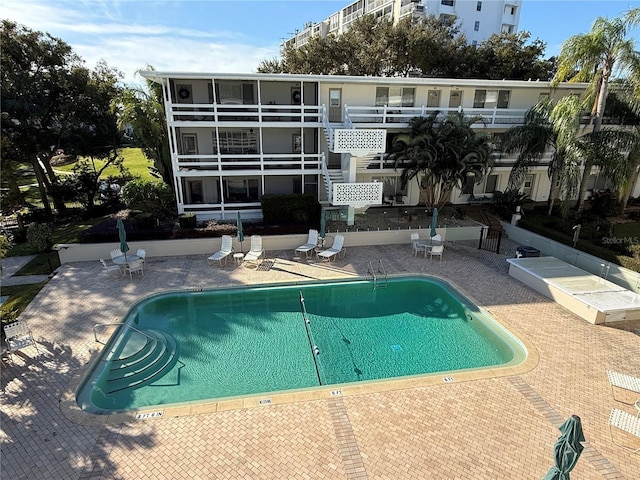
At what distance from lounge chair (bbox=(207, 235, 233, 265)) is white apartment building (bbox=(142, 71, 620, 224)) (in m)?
4.29

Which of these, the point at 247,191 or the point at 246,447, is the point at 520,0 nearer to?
the point at 247,191

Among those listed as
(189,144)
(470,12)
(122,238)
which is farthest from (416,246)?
(470,12)

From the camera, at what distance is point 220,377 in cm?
1029

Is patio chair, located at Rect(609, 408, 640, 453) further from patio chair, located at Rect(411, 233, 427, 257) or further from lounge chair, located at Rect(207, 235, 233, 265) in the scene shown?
lounge chair, located at Rect(207, 235, 233, 265)

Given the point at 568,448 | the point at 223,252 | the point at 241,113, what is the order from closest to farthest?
1. the point at 568,448
2. the point at 223,252
3. the point at 241,113

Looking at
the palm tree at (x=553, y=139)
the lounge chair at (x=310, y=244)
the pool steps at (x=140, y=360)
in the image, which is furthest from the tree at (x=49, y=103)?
the palm tree at (x=553, y=139)

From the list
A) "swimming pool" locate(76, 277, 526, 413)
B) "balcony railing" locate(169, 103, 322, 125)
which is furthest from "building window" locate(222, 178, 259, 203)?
"swimming pool" locate(76, 277, 526, 413)

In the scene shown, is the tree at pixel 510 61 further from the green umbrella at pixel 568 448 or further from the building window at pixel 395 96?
the green umbrella at pixel 568 448

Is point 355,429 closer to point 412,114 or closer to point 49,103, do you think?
point 412,114

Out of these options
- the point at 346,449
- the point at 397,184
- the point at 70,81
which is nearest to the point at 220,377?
the point at 346,449

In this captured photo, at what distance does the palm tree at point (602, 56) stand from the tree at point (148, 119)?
77.0 feet

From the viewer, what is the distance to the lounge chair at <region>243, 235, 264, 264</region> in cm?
1769

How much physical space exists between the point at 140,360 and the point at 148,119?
55.4 feet

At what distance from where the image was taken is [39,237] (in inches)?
733
